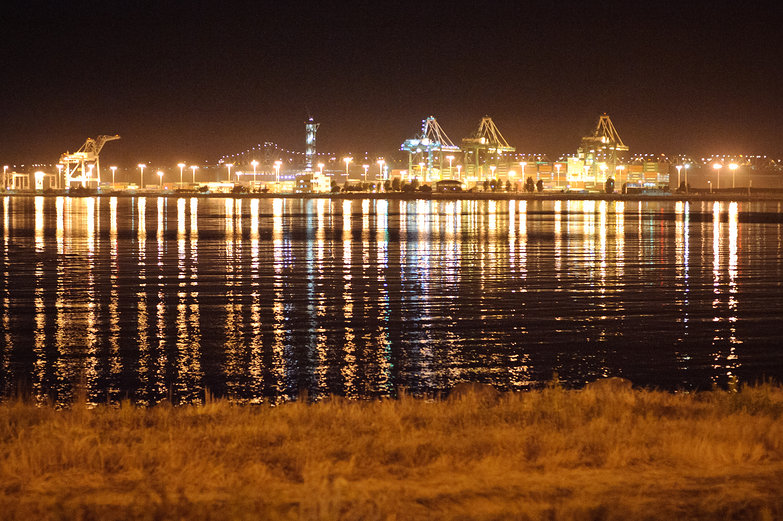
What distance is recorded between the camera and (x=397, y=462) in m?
4.91

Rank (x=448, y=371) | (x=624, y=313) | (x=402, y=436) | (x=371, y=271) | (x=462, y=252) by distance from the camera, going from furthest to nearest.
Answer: (x=462, y=252) < (x=371, y=271) < (x=624, y=313) < (x=448, y=371) < (x=402, y=436)

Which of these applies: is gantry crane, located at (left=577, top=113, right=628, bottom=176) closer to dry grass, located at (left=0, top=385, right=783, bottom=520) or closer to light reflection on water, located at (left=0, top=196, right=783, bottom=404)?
light reflection on water, located at (left=0, top=196, right=783, bottom=404)

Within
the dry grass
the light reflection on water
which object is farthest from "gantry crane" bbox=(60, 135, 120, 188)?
the dry grass

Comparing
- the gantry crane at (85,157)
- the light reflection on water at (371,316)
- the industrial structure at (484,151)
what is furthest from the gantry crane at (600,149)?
the light reflection on water at (371,316)

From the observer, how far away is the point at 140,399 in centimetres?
815

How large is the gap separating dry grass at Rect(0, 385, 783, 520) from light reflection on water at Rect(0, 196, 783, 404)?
2.52 meters

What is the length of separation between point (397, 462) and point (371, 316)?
328 inches

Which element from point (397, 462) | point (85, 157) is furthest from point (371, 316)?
point (85, 157)

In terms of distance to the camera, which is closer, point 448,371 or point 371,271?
point 448,371

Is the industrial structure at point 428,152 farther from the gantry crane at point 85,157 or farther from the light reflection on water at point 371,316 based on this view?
the light reflection on water at point 371,316

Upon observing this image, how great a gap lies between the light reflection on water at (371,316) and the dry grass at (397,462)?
99.0 inches

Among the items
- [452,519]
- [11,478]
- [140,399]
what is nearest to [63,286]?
[140,399]

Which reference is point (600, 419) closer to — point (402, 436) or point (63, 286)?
point (402, 436)

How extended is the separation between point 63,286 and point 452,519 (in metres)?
13.7
